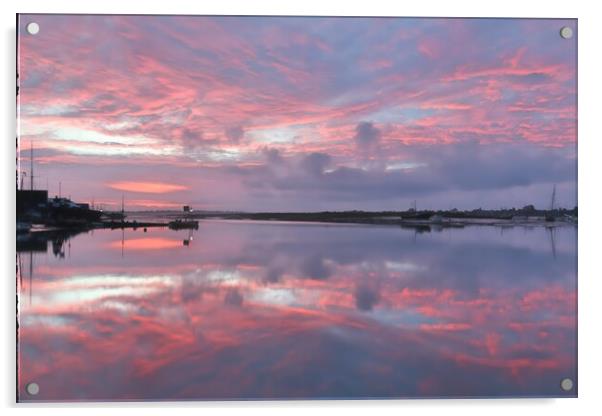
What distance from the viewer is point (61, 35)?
2.89m

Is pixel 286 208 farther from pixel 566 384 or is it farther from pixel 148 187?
pixel 566 384

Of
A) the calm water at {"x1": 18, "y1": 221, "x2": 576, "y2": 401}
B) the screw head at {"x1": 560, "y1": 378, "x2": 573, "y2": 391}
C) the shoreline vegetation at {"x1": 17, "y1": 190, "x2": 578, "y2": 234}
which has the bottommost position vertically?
the screw head at {"x1": 560, "y1": 378, "x2": 573, "y2": 391}

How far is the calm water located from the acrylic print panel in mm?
10

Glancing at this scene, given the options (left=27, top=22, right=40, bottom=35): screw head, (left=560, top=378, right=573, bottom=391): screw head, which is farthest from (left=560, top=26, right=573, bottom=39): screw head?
(left=27, top=22, right=40, bottom=35): screw head

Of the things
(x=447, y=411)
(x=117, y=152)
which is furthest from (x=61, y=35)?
(x=447, y=411)

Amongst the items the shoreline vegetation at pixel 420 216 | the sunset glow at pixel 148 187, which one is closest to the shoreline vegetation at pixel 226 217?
the shoreline vegetation at pixel 420 216

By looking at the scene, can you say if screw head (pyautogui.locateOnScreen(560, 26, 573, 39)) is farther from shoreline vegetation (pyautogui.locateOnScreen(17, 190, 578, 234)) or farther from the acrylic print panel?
shoreline vegetation (pyautogui.locateOnScreen(17, 190, 578, 234))

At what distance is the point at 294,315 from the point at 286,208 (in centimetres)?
58

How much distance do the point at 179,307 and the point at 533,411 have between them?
6.41 ft

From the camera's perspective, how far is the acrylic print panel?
290cm

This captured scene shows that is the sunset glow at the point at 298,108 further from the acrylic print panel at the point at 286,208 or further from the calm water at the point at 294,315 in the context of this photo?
the calm water at the point at 294,315

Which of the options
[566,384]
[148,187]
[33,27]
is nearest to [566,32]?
[566,384]

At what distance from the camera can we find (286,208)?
9.96 feet
